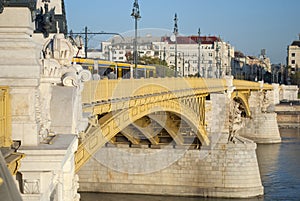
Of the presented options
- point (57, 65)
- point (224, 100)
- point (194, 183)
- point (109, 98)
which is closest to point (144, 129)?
point (194, 183)

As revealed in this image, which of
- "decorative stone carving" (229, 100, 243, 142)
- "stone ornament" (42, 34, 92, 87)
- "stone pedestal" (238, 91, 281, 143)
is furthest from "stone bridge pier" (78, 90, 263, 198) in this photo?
"stone pedestal" (238, 91, 281, 143)

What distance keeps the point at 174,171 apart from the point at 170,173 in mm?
232

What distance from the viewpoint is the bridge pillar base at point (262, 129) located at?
60.6 meters

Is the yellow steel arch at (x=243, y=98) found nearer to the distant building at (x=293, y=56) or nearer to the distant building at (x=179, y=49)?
Answer: the distant building at (x=179, y=49)

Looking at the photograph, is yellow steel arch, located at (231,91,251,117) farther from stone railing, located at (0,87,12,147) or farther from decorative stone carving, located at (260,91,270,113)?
stone railing, located at (0,87,12,147)

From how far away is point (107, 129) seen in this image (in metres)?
16.1

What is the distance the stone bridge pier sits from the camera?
30.8 m

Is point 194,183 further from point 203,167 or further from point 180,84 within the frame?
point 180,84

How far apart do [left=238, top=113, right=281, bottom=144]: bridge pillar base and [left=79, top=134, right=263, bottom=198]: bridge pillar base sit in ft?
95.3

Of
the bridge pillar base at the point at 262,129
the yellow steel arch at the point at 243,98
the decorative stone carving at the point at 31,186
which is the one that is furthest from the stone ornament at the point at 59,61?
the bridge pillar base at the point at 262,129

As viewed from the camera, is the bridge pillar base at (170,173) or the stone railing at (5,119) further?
the bridge pillar base at (170,173)

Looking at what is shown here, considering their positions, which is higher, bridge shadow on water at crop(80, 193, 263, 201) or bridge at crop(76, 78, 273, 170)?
bridge at crop(76, 78, 273, 170)

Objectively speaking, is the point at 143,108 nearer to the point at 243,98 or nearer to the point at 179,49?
the point at 243,98

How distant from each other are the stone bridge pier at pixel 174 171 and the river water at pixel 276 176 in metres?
0.62
